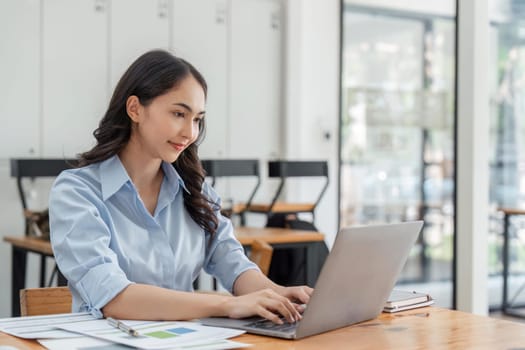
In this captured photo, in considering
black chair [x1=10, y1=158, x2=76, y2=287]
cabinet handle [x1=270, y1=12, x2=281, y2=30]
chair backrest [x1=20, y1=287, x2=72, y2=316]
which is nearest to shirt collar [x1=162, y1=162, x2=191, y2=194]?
chair backrest [x1=20, y1=287, x2=72, y2=316]

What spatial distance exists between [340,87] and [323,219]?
1.12 meters

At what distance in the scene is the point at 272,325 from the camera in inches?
62.2

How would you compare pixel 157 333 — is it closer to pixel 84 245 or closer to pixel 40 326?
pixel 40 326

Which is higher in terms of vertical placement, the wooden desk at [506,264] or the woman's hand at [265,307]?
the woman's hand at [265,307]

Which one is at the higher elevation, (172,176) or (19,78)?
(19,78)

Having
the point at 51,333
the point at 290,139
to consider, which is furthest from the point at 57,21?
the point at 51,333

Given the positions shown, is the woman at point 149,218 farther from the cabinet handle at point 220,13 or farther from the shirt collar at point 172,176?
the cabinet handle at point 220,13

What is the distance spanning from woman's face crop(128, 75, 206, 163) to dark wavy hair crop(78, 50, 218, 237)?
19 millimetres

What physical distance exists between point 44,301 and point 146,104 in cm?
52

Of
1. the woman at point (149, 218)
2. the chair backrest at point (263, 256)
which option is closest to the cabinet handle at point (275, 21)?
the chair backrest at point (263, 256)

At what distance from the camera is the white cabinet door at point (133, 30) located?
588 cm

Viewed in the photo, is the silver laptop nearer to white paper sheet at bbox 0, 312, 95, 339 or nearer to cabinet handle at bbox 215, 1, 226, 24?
white paper sheet at bbox 0, 312, 95, 339

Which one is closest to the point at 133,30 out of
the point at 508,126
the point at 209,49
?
the point at 209,49

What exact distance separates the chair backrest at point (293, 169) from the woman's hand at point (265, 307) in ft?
12.6
